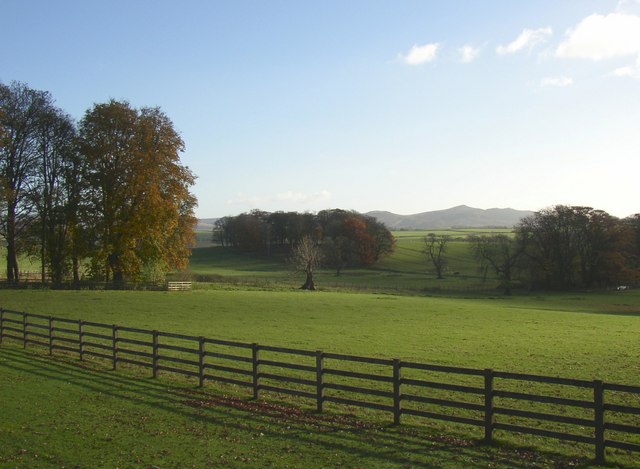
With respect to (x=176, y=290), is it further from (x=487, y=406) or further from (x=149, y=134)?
(x=487, y=406)

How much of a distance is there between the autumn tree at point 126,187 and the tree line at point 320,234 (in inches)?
1794

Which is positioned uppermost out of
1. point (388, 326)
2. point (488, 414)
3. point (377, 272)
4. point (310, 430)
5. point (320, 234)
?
point (320, 234)

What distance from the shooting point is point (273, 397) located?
15336 millimetres

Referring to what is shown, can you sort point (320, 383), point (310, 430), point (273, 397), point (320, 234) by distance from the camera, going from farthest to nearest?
point (320, 234)
point (273, 397)
point (320, 383)
point (310, 430)

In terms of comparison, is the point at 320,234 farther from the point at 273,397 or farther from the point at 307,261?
the point at 273,397

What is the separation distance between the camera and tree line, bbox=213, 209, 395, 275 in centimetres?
10850

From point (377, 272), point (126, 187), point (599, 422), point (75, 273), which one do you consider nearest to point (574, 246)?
point (377, 272)

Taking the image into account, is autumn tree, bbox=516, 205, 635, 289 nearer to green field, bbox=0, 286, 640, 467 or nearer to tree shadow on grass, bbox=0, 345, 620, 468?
green field, bbox=0, 286, 640, 467

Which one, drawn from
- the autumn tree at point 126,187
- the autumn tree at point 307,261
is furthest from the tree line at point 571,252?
the autumn tree at point 126,187

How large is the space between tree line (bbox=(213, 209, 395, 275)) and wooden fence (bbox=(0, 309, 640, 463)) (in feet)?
249

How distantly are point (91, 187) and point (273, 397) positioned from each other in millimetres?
41032

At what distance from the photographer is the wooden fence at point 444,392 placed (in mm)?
10188

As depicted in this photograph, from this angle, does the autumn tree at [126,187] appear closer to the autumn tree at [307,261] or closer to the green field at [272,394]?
the green field at [272,394]

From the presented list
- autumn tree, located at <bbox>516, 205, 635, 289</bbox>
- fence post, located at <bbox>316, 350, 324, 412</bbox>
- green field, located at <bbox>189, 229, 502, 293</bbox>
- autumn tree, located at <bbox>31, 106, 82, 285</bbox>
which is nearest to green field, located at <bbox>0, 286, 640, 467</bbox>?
fence post, located at <bbox>316, 350, 324, 412</bbox>
